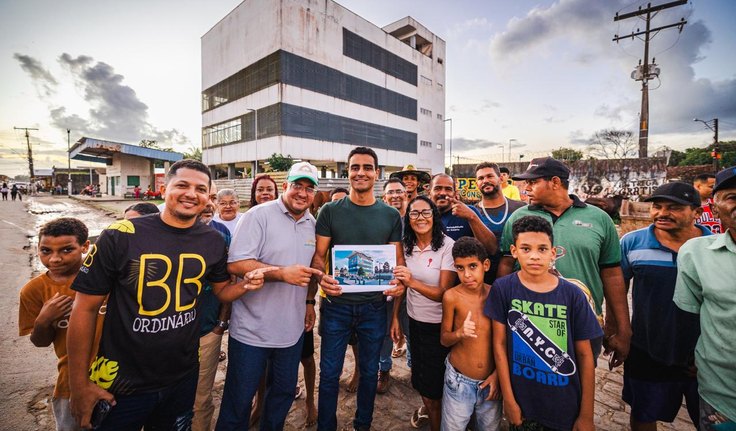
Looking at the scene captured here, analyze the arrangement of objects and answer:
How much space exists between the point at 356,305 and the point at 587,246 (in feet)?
7.11

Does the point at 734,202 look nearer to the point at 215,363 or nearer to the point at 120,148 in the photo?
the point at 215,363

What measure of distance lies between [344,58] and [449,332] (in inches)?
1454

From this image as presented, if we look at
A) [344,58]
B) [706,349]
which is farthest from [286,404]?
[344,58]

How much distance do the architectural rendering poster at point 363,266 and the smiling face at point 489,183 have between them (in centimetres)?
195

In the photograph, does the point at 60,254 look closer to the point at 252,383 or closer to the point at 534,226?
the point at 252,383

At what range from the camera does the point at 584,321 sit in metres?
2.16

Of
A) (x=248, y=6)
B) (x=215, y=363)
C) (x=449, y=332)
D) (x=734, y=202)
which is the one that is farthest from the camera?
(x=248, y=6)

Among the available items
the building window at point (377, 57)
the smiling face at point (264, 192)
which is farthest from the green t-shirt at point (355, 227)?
the building window at point (377, 57)

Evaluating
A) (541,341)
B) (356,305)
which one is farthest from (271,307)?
(541,341)

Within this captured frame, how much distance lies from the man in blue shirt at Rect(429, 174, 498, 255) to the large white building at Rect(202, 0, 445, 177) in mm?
28078

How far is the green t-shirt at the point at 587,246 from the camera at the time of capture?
2715 mm

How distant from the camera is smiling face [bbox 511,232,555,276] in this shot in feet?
7.54

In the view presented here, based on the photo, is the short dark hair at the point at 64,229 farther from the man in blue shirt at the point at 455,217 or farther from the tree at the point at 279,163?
the tree at the point at 279,163

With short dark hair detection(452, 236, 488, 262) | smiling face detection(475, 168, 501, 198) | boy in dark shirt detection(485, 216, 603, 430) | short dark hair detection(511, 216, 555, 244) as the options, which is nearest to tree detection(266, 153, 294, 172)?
smiling face detection(475, 168, 501, 198)
